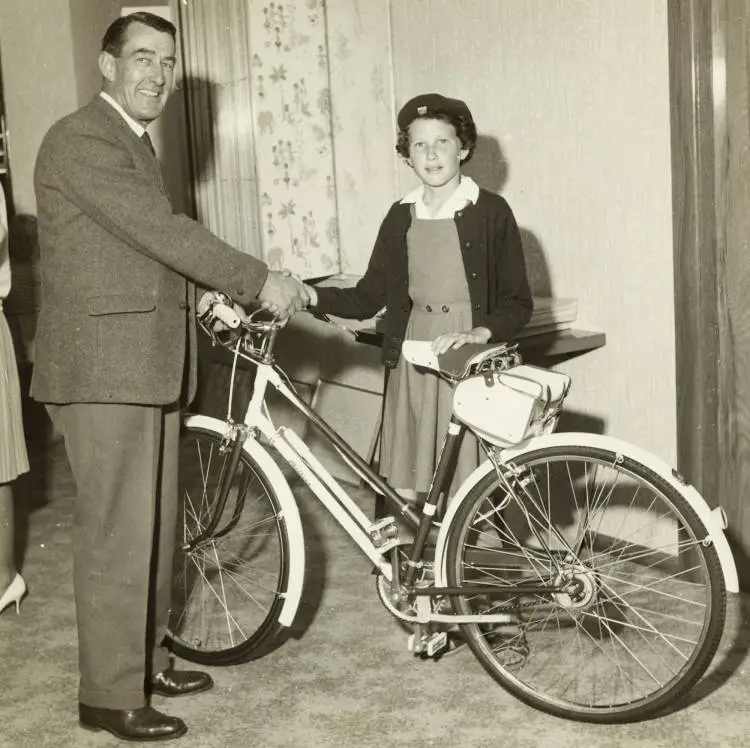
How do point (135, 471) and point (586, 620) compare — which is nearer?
point (135, 471)

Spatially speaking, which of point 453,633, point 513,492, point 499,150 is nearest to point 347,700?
point 453,633

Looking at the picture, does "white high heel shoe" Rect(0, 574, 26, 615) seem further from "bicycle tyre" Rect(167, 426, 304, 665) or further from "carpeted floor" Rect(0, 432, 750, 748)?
"bicycle tyre" Rect(167, 426, 304, 665)

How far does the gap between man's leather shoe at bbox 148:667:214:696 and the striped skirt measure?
0.95 m

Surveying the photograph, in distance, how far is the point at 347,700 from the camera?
9.98 feet

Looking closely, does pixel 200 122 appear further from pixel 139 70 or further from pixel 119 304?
pixel 119 304

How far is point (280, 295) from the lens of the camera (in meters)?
2.85

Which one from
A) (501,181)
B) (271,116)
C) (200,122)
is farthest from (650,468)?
(200,122)

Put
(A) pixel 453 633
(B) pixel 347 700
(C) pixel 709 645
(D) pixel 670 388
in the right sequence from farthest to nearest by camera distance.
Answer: (D) pixel 670 388, (A) pixel 453 633, (B) pixel 347 700, (C) pixel 709 645

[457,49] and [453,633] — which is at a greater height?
[457,49]

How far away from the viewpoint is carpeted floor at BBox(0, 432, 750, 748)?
2.81 metres

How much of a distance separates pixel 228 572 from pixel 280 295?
42.1 inches

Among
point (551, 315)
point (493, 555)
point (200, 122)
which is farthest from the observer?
point (200, 122)

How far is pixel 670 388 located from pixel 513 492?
3.65 ft

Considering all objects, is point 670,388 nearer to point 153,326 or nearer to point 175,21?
point 153,326
